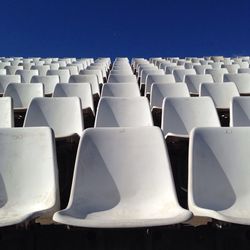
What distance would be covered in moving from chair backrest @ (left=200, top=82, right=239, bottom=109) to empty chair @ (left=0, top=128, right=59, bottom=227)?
7.96 ft

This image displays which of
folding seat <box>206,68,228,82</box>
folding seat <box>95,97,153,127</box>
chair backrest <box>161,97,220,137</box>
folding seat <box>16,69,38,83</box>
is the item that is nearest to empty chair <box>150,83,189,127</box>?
chair backrest <box>161,97,220,137</box>

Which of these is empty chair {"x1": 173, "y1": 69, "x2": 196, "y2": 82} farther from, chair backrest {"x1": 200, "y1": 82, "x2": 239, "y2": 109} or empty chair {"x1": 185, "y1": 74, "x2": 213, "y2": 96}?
chair backrest {"x1": 200, "y1": 82, "x2": 239, "y2": 109}

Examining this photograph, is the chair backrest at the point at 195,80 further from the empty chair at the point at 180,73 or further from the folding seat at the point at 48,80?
the folding seat at the point at 48,80

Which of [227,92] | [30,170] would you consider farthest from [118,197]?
[227,92]

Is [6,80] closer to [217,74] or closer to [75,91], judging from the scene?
[75,91]

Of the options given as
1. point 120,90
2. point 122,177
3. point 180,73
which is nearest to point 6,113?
point 122,177

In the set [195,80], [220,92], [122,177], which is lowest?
[122,177]

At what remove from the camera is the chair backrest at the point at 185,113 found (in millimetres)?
3419

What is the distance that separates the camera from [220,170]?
2299mm

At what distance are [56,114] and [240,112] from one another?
1.47m

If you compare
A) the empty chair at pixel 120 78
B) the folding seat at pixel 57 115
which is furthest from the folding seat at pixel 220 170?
the empty chair at pixel 120 78

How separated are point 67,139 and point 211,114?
125 centimetres

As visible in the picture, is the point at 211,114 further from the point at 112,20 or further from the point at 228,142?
the point at 112,20

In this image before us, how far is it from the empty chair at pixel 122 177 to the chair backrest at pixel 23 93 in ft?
7.60
